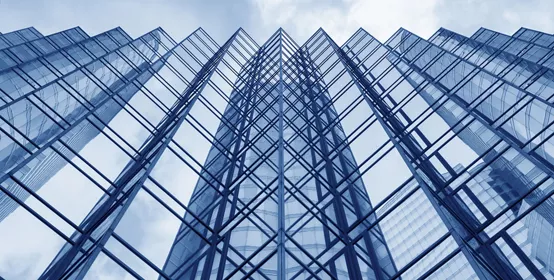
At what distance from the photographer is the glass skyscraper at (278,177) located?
429 inches

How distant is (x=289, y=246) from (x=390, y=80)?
16.5 meters

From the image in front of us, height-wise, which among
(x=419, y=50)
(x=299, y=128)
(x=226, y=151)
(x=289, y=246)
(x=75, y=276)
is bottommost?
(x=75, y=276)

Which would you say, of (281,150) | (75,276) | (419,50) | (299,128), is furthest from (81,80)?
(419,50)

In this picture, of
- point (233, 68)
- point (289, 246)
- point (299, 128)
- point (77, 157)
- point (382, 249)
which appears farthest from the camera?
point (233, 68)

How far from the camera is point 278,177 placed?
45.1 ft

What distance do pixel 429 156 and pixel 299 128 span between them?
6865 mm

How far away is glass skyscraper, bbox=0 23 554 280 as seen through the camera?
10891mm

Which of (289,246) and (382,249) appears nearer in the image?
(289,246)

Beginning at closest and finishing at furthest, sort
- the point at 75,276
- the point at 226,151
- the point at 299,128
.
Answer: the point at 75,276
the point at 226,151
the point at 299,128

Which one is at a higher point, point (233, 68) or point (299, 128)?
point (233, 68)

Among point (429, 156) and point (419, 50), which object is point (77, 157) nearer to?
point (429, 156)

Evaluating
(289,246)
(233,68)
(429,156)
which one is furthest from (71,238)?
(233,68)

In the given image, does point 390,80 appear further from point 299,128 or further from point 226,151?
point 226,151

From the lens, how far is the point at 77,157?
15062mm
